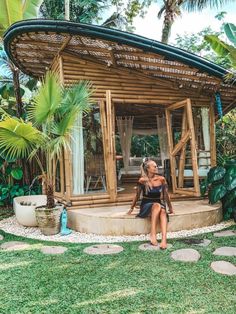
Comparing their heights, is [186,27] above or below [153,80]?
above

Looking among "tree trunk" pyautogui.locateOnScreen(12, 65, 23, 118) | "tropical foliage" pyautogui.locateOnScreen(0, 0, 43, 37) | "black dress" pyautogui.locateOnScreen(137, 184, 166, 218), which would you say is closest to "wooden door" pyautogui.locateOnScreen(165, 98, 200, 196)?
"black dress" pyautogui.locateOnScreen(137, 184, 166, 218)

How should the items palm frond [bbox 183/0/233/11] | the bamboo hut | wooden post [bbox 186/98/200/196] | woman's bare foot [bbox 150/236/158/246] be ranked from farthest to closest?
palm frond [bbox 183/0/233/11]
wooden post [bbox 186/98/200/196]
the bamboo hut
woman's bare foot [bbox 150/236/158/246]

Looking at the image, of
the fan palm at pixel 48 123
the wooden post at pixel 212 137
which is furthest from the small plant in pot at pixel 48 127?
the wooden post at pixel 212 137

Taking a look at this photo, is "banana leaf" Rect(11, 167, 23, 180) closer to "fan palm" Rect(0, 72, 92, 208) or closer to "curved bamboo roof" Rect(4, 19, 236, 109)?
"fan palm" Rect(0, 72, 92, 208)

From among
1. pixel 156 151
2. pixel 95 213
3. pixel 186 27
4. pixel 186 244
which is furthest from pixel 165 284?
pixel 186 27

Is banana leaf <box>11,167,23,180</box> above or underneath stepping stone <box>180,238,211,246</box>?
above

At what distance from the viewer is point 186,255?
4.07 metres

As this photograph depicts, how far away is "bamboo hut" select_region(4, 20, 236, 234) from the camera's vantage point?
5.37 m

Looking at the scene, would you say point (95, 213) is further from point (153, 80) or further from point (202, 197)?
point (153, 80)

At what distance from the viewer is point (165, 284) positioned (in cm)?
325

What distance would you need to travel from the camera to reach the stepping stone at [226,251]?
4117mm

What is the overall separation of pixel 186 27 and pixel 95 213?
13.8 metres

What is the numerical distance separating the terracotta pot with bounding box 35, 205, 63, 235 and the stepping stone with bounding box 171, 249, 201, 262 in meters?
2.03

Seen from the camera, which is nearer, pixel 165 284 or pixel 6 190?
pixel 165 284
